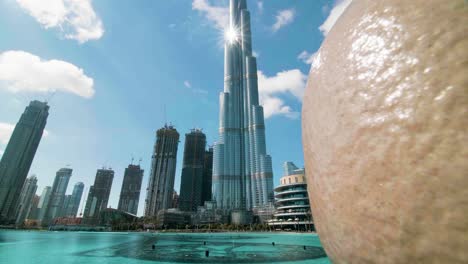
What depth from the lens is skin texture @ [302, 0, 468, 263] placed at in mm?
582

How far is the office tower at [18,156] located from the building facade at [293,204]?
15341 centimetres

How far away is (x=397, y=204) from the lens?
0.66 metres

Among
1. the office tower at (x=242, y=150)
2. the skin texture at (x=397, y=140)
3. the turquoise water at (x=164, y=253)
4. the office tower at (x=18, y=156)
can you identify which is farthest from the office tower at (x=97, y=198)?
the skin texture at (x=397, y=140)

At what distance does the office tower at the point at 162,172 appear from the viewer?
155250 mm

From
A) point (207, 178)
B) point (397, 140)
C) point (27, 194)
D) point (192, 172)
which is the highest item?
point (192, 172)

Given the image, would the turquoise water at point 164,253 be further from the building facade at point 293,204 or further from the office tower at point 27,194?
the office tower at point 27,194

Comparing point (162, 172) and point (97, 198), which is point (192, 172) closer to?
point (162, 172)

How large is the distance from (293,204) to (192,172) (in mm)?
107795

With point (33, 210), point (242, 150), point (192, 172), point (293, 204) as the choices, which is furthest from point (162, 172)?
point (33, 210)

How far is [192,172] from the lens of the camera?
171 m

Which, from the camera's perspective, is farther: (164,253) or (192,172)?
(192,172)

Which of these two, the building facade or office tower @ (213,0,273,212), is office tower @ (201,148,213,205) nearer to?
office tower @ (213,0,273,212)

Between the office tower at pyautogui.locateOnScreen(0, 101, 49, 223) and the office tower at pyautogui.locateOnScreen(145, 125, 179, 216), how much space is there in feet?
240

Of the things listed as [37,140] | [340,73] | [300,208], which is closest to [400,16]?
[340,73]
